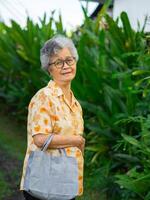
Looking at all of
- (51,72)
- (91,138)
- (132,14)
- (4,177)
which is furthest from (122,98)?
(132,14)

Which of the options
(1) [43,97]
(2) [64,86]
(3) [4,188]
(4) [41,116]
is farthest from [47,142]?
(3) [4,188]

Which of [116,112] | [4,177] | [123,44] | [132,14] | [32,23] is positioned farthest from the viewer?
[132,14]

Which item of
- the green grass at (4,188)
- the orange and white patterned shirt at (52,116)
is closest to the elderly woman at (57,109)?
the orange and white patterned shirt at (52,116)

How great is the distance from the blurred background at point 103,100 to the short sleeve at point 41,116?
1093mm

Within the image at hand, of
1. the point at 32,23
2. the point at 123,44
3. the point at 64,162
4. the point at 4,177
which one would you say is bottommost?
the point at 4,177

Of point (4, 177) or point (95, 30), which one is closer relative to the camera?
point (4, 177)

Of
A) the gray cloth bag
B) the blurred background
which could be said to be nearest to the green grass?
the blurred background

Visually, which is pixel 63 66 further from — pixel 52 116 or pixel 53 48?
pixel 52 116

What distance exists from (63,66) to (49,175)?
0.64 m

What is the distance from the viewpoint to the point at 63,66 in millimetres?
2812

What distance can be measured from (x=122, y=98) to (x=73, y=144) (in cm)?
283

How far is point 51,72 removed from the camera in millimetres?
2896

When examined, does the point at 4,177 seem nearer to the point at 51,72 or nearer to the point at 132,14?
the point at 51,72

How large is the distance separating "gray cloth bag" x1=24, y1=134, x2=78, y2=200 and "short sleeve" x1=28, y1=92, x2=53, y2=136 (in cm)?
6
